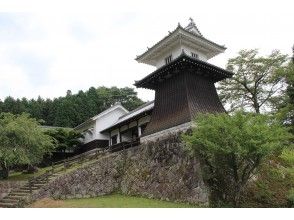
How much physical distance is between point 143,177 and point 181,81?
21.9 feet

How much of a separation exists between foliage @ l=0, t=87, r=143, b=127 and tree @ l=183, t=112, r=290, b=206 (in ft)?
119

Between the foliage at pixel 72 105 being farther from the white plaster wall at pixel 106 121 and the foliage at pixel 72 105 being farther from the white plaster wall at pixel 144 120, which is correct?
the white plaster wall at pixel 144 120

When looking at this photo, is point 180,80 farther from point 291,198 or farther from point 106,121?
point 106,121

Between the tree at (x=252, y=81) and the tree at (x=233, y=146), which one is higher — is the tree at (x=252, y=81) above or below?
above

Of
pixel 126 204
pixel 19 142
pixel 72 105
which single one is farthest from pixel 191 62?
pixel 72 105

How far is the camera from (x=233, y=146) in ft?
47.4

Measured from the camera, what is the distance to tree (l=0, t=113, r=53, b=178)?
77.5 ft

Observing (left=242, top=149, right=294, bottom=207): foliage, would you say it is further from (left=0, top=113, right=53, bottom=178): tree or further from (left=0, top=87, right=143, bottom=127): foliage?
(left=0, top=87, right=143, bottom=127): foliage

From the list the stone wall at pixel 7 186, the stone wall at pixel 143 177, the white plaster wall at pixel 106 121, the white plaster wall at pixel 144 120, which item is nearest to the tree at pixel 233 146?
the stone wall at pixel 143 177

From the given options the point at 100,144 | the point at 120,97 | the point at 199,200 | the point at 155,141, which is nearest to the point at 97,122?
the point at 100,144

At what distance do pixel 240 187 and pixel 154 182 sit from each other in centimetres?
584

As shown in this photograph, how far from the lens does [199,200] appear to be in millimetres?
16453

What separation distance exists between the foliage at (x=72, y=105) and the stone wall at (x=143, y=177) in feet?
92.6

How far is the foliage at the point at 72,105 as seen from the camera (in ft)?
166
